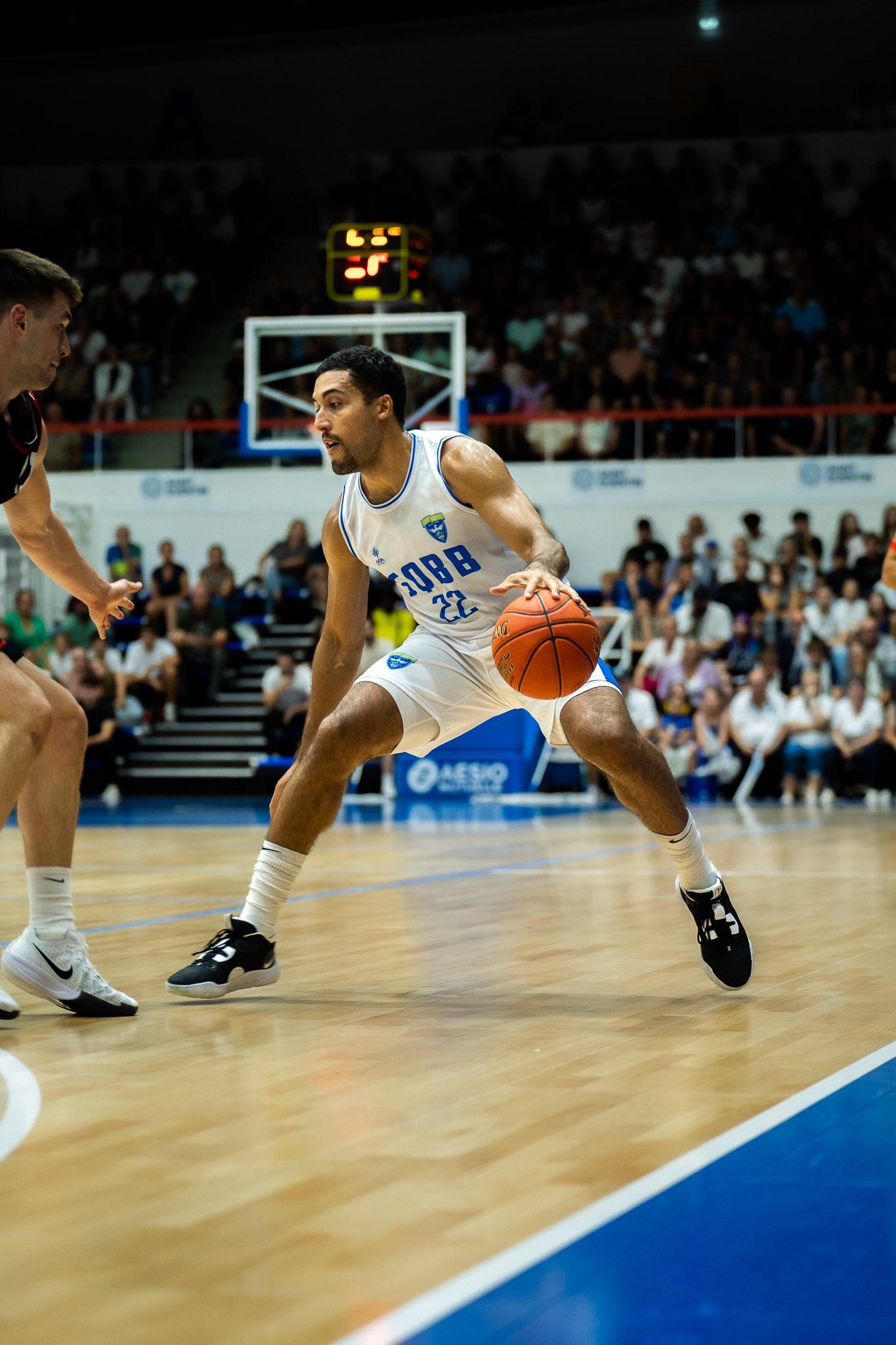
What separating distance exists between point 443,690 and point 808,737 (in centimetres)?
1060

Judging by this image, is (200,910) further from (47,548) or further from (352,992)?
(47,548)

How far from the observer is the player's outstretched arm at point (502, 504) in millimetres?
4660

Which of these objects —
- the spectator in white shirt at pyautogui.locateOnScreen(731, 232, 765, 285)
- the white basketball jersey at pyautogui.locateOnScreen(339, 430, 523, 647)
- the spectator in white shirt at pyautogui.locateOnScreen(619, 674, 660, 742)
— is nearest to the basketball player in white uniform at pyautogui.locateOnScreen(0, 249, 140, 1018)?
the white basketball jersey at pyautogui.locateOnScreen(339, 430, 523, 647)

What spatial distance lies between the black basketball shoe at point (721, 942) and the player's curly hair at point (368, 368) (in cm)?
171

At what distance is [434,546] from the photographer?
5141 millimetres

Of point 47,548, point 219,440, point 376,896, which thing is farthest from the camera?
point 219,440

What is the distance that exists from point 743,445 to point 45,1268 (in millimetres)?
16092

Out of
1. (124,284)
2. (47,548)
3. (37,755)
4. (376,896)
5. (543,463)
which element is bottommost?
(376,896)

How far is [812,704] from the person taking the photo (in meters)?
15.1

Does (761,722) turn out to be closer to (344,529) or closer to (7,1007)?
(344,529)

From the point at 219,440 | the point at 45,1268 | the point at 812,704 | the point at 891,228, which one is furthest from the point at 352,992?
the point at 891,228

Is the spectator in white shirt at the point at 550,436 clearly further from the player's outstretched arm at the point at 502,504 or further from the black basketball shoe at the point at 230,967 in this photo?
the black basketball shoe at the point at 230,967

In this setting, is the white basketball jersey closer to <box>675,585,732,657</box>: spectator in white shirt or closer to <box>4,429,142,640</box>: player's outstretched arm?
<box>4,429,142,640</box>: player's outstretched arm

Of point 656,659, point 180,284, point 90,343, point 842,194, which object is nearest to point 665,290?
point 842,194
